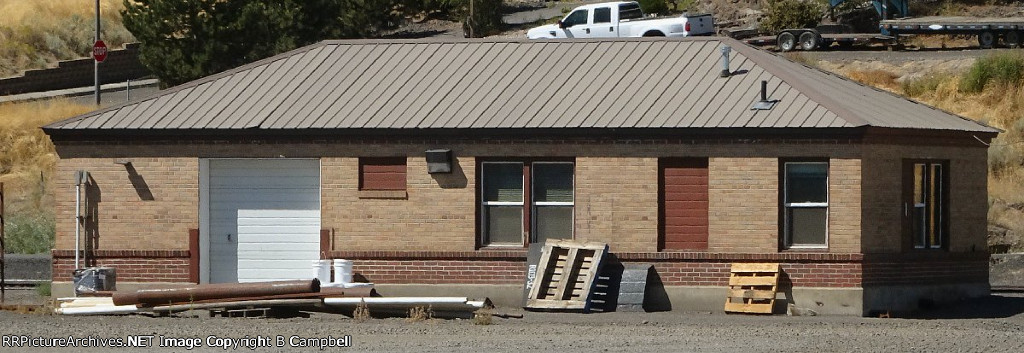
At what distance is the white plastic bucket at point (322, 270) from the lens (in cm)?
2462

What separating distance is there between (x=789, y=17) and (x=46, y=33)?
2891cm

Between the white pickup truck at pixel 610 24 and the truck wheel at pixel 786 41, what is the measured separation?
2029 millimetres

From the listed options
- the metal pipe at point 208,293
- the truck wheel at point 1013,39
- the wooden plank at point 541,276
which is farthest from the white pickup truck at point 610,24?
the metal pipe at point 208,293

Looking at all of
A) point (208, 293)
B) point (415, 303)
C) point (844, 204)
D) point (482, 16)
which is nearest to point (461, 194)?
point (415, 303)

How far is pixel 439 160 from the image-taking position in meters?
24.5

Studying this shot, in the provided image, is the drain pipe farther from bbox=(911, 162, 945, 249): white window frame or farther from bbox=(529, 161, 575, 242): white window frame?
bbox=(911, 162, 945, 249): white window frame

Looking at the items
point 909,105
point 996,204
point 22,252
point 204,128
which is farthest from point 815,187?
point 22,252

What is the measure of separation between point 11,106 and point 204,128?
2510 cm

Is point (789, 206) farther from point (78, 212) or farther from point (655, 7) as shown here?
point (655, 7)

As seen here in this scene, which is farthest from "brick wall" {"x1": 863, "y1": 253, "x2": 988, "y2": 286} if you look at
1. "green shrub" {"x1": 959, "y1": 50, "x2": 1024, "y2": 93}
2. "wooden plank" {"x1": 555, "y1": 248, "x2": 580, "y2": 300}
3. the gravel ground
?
"green shrub" {"x1": 959, "y1": 50, "x2": 1024, "y2": 93}

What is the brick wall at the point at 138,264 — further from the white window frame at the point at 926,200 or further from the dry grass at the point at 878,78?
the dry grass at the point at 878,78

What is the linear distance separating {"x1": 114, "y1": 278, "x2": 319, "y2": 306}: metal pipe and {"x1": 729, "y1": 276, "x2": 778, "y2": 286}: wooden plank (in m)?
6.20

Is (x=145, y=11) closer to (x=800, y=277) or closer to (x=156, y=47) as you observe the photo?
(x=156, y=47)

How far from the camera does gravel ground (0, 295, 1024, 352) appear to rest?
60.4 ft
